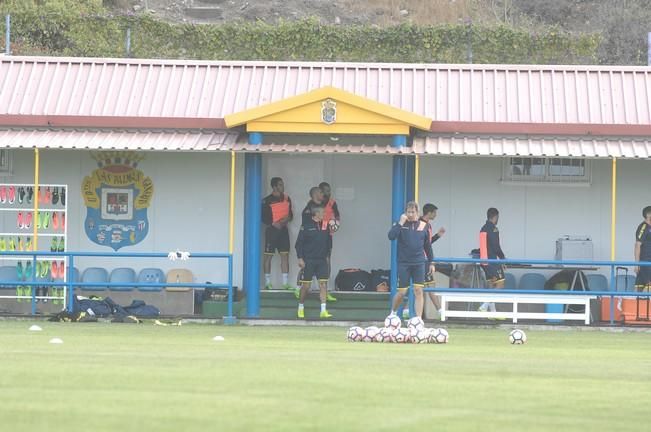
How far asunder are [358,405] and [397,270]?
10759 mm

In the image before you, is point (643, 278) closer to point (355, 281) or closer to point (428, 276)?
point (428, 276)

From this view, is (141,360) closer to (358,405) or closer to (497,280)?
(358,405)

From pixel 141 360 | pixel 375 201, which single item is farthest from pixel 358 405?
pixel 375 201

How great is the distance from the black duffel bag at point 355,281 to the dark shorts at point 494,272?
2.01 meters

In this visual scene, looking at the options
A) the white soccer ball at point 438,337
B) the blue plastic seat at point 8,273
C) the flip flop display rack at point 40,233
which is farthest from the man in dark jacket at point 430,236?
the blue plastic seat at point 8,273

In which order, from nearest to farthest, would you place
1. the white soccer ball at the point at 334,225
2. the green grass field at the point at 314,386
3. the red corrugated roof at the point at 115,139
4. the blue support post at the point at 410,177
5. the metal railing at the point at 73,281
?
1. the green grass field at the point at 314,386
2. the metal railing at the point at 73,281
3. the red corrugated roof at the point at 115,139
4. the white soccer ball at the point at 334,225
5. the blue support post at the point at 410,177

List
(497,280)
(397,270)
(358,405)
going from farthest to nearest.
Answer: (497,280) < (397,270) < (358,405)

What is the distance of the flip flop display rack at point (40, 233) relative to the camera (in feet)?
77.2

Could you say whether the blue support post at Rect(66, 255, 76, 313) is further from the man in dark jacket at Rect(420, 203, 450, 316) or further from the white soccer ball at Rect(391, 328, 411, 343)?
the white soccer ball at Rect(391, 328, 411, 343)

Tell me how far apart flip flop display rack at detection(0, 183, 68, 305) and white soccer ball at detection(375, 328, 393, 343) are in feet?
22.6

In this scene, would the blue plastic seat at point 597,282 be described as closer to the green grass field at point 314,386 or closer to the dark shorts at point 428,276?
the dark shorts at point 428,276

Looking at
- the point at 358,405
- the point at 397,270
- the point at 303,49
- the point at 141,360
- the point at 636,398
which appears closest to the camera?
the point at 358,405

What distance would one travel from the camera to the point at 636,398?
11984 mm

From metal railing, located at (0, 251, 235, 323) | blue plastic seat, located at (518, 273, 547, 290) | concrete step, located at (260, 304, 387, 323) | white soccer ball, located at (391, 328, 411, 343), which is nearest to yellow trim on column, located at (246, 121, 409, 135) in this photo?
metal railing, located at (0, 251, 235, 323)
